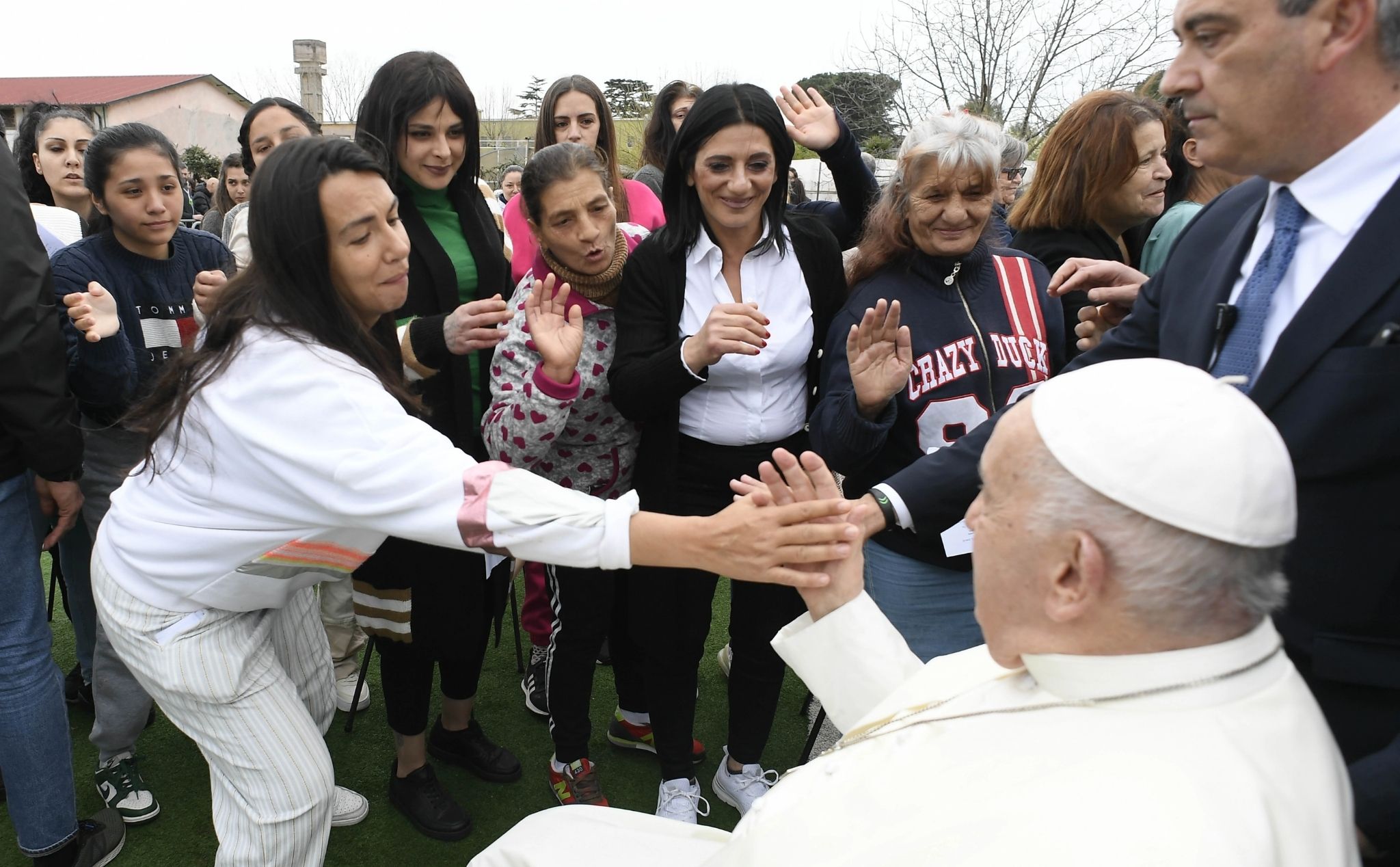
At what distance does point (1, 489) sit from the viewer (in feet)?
8.55

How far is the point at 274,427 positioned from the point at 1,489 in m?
1.24

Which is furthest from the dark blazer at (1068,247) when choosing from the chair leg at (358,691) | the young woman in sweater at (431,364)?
the chair leg at (358,691)

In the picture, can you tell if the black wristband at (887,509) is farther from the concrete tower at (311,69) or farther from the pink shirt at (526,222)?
the concrete tower at (311,69)

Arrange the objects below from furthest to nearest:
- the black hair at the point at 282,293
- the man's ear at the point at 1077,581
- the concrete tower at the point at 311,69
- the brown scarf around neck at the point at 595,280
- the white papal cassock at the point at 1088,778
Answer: the concrete tower at the point at 311,69, the brown scarf around neck at the point at 595,280, the black hair at the point at 282,293, the man's ear at the point at 1077,581, the white papal cassock at the point at 1088,778

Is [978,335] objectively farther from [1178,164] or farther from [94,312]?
[94,312]

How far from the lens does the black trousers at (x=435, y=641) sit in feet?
10.0

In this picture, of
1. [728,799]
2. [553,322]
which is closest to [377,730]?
[728,799]

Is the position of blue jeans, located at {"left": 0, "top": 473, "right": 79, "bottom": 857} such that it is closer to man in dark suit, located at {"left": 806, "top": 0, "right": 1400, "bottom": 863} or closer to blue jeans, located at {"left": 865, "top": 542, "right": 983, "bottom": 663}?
blue jeans, located at {"left": 865, "top": 542, "right": 983, "bottom": 663}

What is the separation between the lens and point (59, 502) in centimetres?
295

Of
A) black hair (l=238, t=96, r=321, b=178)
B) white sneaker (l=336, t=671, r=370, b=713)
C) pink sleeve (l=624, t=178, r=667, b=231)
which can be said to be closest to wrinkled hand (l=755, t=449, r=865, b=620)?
pink sleeve (l=624, t=178, r=667, b=231)

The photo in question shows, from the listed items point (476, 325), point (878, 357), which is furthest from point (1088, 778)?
point (476, 325)

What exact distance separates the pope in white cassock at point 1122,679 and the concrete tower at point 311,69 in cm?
3049

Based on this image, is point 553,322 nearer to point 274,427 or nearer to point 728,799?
point 274,427

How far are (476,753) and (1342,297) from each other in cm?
314
